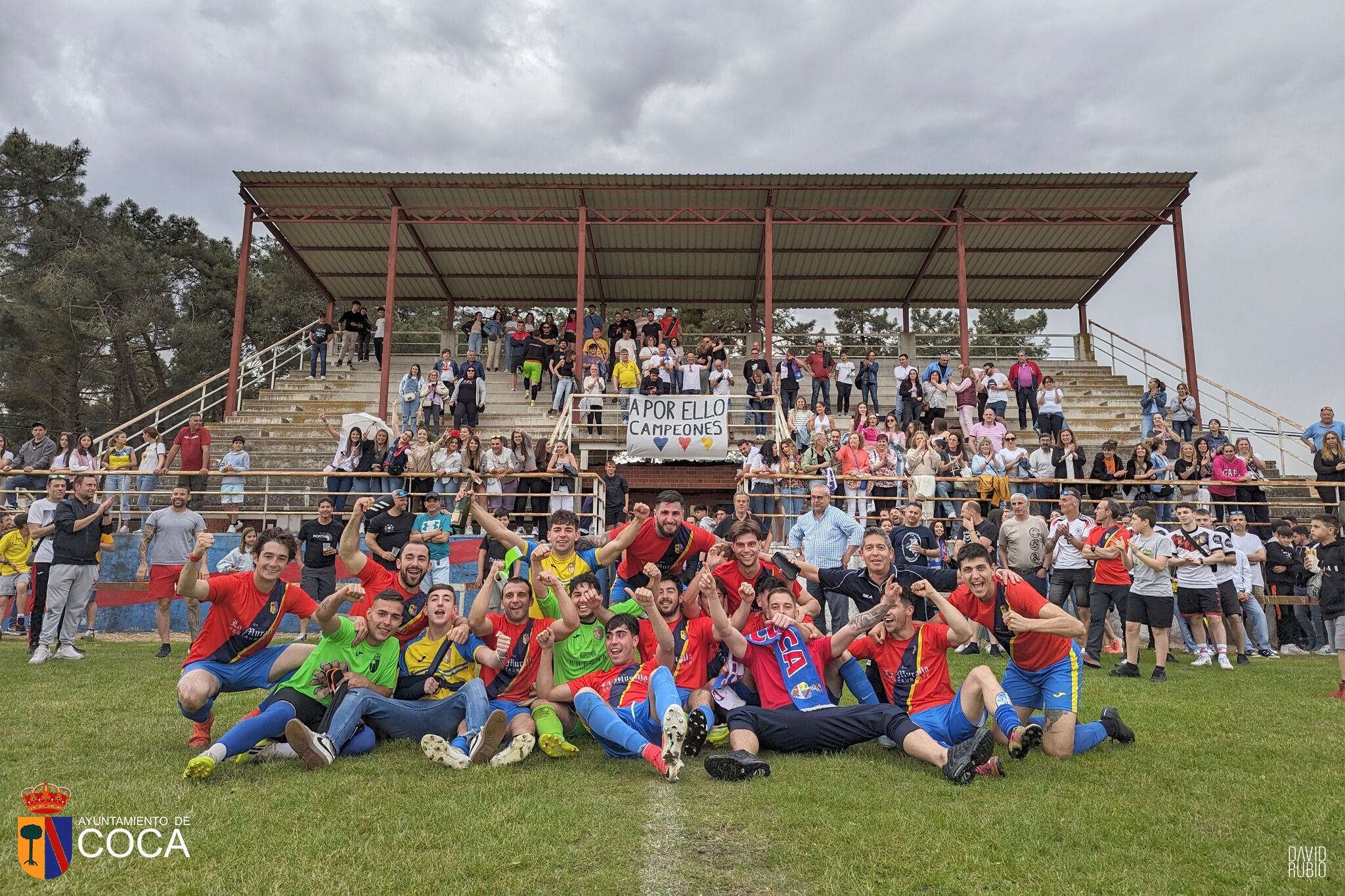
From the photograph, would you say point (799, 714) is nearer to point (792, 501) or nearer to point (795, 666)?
point (795, 666)

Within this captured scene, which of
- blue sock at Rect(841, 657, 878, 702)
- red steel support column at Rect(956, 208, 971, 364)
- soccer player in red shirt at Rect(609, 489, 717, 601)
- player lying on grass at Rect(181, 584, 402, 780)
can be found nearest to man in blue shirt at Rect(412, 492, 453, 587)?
soccer player in red shirt at Rect(609, 489, 717, 601)

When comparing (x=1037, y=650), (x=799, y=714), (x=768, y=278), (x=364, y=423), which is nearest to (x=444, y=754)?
(x=799, y=714)

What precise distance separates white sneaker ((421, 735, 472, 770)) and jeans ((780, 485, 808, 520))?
29.4 ft

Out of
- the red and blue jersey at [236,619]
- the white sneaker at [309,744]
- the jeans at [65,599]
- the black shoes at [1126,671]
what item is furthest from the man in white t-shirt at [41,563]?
the black shoes at [1126,671]

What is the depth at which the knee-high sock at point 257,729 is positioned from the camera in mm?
5352

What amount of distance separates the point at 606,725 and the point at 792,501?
29.1ft

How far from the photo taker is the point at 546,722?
6.00m

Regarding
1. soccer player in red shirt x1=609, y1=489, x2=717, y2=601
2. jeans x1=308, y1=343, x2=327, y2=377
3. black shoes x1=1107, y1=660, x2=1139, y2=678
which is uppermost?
jeans x1=308, y1=343, x2=327, y2=377

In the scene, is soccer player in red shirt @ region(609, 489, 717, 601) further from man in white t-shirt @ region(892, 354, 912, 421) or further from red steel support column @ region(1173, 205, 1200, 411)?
red steel support column @ region(1173, 205, 1200, 411)

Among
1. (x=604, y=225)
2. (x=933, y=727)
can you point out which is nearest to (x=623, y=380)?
(x=604, y=225)

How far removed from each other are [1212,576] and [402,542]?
10.2 m

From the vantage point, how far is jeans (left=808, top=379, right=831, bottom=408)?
68.9ft

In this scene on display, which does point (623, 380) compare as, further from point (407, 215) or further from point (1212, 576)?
point (1212, 576)

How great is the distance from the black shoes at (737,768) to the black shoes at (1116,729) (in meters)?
1.63
